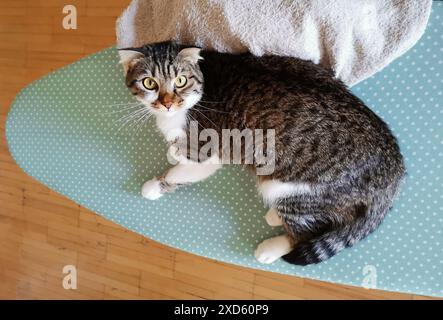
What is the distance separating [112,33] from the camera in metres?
1.45

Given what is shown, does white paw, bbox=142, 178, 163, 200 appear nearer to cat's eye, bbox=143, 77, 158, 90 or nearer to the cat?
the cat

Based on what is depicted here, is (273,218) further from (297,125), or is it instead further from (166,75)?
(166,75)

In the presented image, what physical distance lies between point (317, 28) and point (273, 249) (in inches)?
22.3

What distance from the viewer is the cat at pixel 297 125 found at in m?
0.80

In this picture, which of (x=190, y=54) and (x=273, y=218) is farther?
(x=273, y=218)

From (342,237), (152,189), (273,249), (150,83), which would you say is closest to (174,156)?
(152,189)

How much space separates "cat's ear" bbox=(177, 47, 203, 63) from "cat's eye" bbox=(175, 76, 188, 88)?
44mm

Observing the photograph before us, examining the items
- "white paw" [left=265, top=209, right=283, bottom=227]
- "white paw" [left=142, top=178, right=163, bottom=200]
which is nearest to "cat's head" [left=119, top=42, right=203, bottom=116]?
"white paw" [left=142, top=178, right=163, bottom=200]

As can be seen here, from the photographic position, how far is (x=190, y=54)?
86cm

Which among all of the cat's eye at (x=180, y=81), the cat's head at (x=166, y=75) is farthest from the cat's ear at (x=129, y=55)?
the cat's eye at (x=180, y=81)

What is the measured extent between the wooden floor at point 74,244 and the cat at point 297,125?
1.79 feet

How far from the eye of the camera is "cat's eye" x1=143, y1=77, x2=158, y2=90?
0.87 metres
